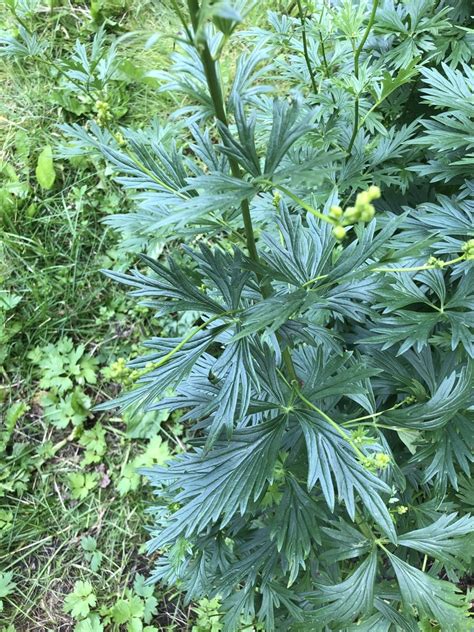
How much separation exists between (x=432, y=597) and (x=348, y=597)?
17cm

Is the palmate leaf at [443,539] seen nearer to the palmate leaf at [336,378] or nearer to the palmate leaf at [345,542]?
the palmate leaf at [345,542]

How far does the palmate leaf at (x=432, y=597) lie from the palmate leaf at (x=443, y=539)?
0.16ft

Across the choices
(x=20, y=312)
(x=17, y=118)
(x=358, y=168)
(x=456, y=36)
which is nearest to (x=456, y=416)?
(x=358, y=168)

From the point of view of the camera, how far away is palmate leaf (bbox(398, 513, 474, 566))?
109cm

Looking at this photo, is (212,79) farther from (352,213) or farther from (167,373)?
(167,373)

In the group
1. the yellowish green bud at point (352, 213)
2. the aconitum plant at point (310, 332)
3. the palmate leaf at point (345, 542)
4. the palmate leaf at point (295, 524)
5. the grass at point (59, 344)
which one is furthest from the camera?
the grass at point (59, 344)

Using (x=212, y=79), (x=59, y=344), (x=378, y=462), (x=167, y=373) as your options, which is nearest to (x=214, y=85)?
(x=212, y=79)

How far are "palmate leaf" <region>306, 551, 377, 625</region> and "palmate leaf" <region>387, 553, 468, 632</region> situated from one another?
64 millimetres

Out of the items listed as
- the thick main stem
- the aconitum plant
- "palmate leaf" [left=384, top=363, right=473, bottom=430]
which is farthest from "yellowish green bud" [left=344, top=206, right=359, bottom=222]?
"palmate leaf" [left=384, top=363, right=473, bottom=430]

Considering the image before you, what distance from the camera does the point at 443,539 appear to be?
3.66 feet

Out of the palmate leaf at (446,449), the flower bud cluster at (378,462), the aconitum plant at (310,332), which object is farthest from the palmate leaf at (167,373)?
the palmate leaf at (446,449)

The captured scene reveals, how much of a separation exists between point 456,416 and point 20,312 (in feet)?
5.55

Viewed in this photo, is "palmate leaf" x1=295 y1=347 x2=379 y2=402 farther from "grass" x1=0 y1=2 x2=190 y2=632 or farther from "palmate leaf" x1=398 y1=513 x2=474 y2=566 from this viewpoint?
"grass" x1=0 y1=2 x2=190 y2=632

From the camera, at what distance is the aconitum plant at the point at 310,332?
2.49 feet
